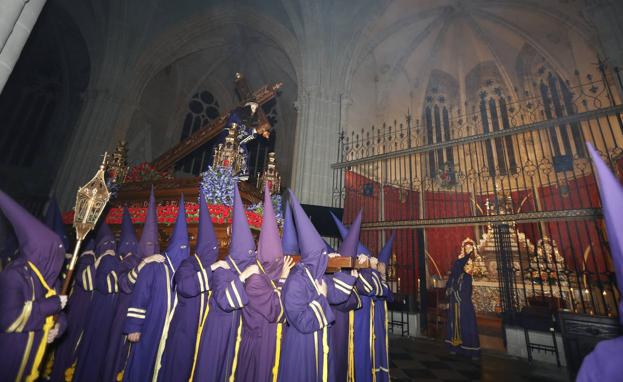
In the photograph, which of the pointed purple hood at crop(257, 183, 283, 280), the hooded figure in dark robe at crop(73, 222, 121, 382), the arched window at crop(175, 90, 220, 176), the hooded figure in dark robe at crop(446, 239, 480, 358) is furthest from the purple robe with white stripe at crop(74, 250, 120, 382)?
the arched window at crop(175, 90, 220, 176)

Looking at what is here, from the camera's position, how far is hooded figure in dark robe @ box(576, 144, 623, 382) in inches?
41.0

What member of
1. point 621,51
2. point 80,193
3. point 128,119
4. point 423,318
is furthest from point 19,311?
point 128,119

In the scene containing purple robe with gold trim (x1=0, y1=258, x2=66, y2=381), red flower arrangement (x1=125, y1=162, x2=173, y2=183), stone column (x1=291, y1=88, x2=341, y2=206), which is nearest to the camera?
purple robe with gold trim (x1=0, y1=258, x2=66, y2=381)

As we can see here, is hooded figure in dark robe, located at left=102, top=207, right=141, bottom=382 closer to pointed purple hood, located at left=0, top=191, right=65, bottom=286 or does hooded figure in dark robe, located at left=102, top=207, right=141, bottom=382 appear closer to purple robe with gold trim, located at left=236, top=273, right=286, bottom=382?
pointed purple hood, located at left=0, top=191, right=65, bottom=286

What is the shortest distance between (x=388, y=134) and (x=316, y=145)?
4.42 metres

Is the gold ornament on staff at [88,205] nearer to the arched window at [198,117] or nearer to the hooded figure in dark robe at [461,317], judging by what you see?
the hooded figure in dark robe at [461,317]

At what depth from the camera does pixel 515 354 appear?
5586 mm

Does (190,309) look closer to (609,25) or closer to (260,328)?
(260,328)

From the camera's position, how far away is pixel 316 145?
343 inches

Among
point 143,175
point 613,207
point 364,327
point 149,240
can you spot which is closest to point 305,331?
point 364,327

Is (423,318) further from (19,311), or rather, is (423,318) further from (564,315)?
(19,311)

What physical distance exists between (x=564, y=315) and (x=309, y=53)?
10.2 metres

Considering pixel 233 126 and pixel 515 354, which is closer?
pixel 515 354

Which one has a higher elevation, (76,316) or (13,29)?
(13,29)
